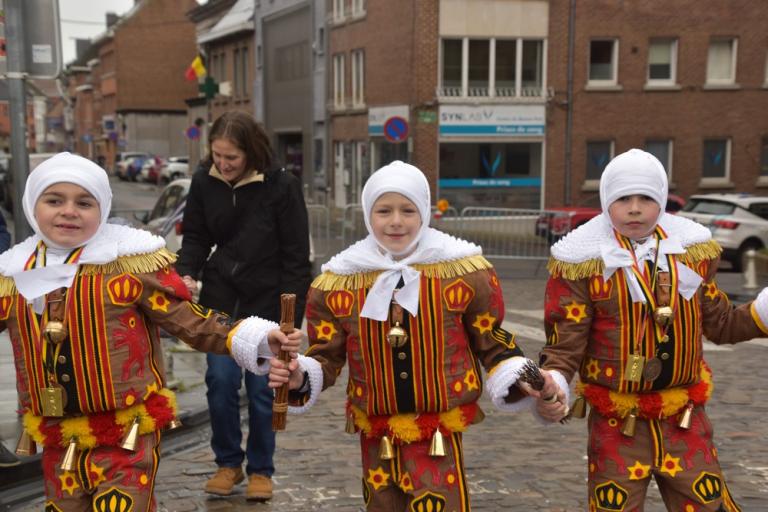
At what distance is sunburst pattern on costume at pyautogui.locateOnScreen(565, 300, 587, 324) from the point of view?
355 cm

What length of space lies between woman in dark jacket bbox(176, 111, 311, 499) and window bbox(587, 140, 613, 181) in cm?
2516

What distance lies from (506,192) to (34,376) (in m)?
26.6

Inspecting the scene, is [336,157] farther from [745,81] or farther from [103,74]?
[103,74]

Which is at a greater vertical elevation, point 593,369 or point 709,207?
point 593,369

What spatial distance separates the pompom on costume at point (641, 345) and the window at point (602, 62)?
26.2 meters

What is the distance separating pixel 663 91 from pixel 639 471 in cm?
2716

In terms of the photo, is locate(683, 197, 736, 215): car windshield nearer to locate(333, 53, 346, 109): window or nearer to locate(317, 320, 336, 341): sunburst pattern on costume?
locate(317, 320, 336, 341): sunburst pattern on costume

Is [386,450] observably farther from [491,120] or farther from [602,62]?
[602,62]

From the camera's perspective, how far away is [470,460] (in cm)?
581

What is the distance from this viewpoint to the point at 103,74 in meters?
75.9

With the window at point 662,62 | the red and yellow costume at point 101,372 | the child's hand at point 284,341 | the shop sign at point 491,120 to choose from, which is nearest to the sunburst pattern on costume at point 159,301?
the red and yellow costume at point 101,372

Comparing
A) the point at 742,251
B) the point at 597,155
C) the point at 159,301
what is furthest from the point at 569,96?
the point at 159,301

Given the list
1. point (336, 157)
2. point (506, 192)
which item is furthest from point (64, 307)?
point (336, 157)

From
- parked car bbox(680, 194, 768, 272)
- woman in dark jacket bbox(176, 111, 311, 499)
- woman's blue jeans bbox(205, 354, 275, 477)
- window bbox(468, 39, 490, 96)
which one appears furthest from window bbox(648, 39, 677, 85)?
woman's blue jeans bbox(205, 354, 275, 477)
